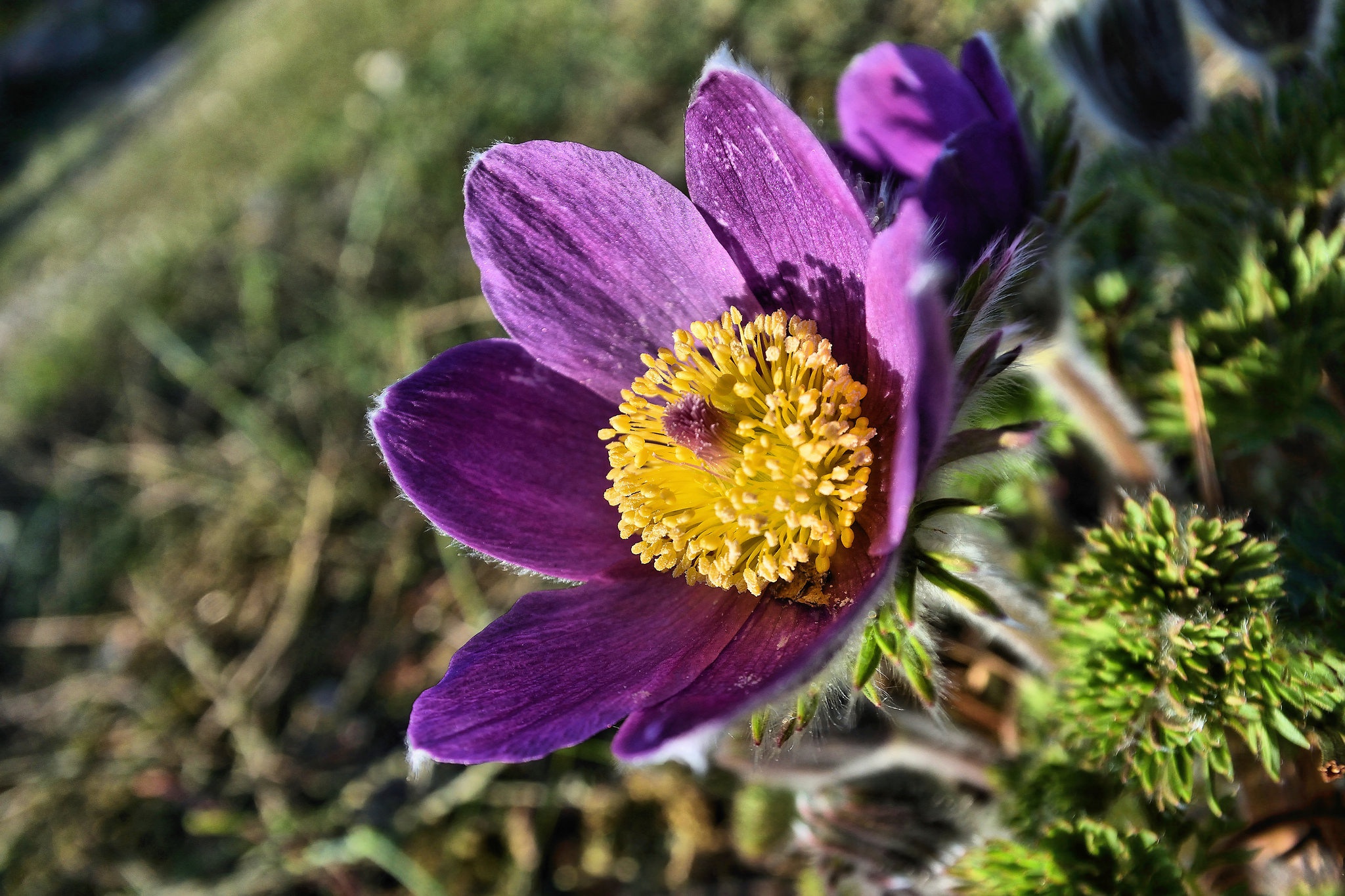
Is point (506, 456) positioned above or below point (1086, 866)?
above

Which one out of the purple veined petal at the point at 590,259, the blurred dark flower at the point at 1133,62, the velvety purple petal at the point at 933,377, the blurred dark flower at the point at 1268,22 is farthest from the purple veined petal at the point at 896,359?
the blurred dark flower at the point at 1268,22

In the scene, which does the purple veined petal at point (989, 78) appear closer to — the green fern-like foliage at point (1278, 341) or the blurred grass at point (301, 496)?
the green fern-like foliage at point (1278, 341)

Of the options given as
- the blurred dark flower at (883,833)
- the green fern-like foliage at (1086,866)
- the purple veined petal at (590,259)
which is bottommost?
the blurred dark flower at (883,833)

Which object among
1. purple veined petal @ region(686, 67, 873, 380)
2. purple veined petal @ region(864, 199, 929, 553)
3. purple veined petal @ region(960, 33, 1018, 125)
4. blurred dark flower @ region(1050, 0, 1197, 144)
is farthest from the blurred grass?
purple veined petal @ region(864, 199, 929, 553)

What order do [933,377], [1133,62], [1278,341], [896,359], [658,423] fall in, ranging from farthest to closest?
[1133,62] < [1278,341] < [658,423] < [896,359] < [933,377]

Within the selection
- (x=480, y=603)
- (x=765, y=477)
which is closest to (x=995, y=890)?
(x=765, y=477)

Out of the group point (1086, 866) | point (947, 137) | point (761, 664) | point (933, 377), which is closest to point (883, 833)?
point (1086, 866)

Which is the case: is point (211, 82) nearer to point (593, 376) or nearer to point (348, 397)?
point (348, 397)

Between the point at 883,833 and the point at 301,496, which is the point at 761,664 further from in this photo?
the point at 301,496
